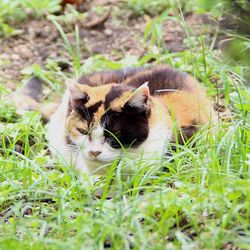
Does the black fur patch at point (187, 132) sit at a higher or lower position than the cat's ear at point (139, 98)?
lower

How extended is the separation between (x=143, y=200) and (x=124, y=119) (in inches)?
38.1

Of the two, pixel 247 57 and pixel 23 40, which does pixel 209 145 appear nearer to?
pixel 247 57

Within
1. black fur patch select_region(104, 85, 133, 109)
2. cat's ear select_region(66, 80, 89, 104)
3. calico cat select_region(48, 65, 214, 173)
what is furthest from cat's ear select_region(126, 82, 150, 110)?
cat's ear select_region(66, 80, 89, 104)

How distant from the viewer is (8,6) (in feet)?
22.8

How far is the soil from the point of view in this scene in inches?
252

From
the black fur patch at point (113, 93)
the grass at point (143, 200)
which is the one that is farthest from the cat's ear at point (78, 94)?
the grass at point (143, 200)

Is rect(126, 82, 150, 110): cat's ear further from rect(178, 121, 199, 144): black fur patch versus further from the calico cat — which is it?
rect(178, 121, 199, 144): black fur patch

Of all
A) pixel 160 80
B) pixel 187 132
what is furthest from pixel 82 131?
pixel 160 80

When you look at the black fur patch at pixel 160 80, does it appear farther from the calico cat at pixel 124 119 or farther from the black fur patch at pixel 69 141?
the black fur patch at pixel 69 141

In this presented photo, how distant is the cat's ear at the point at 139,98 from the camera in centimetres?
414

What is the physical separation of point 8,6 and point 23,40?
15.7 inches

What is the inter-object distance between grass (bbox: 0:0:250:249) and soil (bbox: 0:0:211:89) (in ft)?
5.82

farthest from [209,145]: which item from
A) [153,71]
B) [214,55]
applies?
[214,55]

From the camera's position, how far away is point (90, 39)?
6.74 metres
